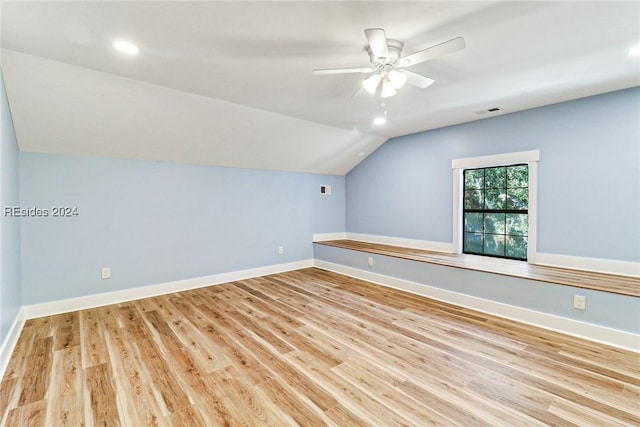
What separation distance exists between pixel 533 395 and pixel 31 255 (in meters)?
4.89

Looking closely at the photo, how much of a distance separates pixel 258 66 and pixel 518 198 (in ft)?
12.2

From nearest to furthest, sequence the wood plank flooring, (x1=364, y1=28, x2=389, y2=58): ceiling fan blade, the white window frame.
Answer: (x1=364, y1=28, x2=389, y2=58): ceiling fan blade, the wood plank flooring, the white window frame

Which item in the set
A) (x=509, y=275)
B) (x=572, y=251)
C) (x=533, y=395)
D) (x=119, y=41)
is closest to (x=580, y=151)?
(x=572, y=251)

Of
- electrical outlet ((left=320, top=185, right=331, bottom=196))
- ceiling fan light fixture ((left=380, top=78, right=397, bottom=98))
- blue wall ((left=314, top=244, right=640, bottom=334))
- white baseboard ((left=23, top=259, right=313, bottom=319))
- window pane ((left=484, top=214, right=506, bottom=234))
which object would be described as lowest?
white baseboard ((left=23, top=259, right=313, bottom=319))

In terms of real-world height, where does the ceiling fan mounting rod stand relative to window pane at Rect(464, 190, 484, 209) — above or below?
above

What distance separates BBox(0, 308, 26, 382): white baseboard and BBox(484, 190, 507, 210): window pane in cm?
544

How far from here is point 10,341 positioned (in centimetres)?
249

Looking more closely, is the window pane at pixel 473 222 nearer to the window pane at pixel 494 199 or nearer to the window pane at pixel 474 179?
the window pane at pixel 494 199

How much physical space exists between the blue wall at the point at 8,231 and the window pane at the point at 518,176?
545 centimetres

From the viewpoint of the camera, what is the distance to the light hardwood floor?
5.83ft

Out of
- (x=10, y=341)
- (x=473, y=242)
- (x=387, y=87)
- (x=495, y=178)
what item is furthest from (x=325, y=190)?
(x=10, y=341)

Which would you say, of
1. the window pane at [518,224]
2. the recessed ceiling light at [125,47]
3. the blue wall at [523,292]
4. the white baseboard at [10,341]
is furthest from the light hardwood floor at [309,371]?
the recessed ceiling light at [125,47]

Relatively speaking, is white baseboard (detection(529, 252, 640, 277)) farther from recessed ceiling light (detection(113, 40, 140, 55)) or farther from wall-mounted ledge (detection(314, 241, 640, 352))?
recessed ceiling light (detection(113, 40, 140, 55))

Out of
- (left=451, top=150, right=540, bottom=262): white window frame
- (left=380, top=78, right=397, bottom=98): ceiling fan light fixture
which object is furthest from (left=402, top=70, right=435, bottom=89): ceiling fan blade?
(left=451, top=150, right=540, bottom=262): white window frame
